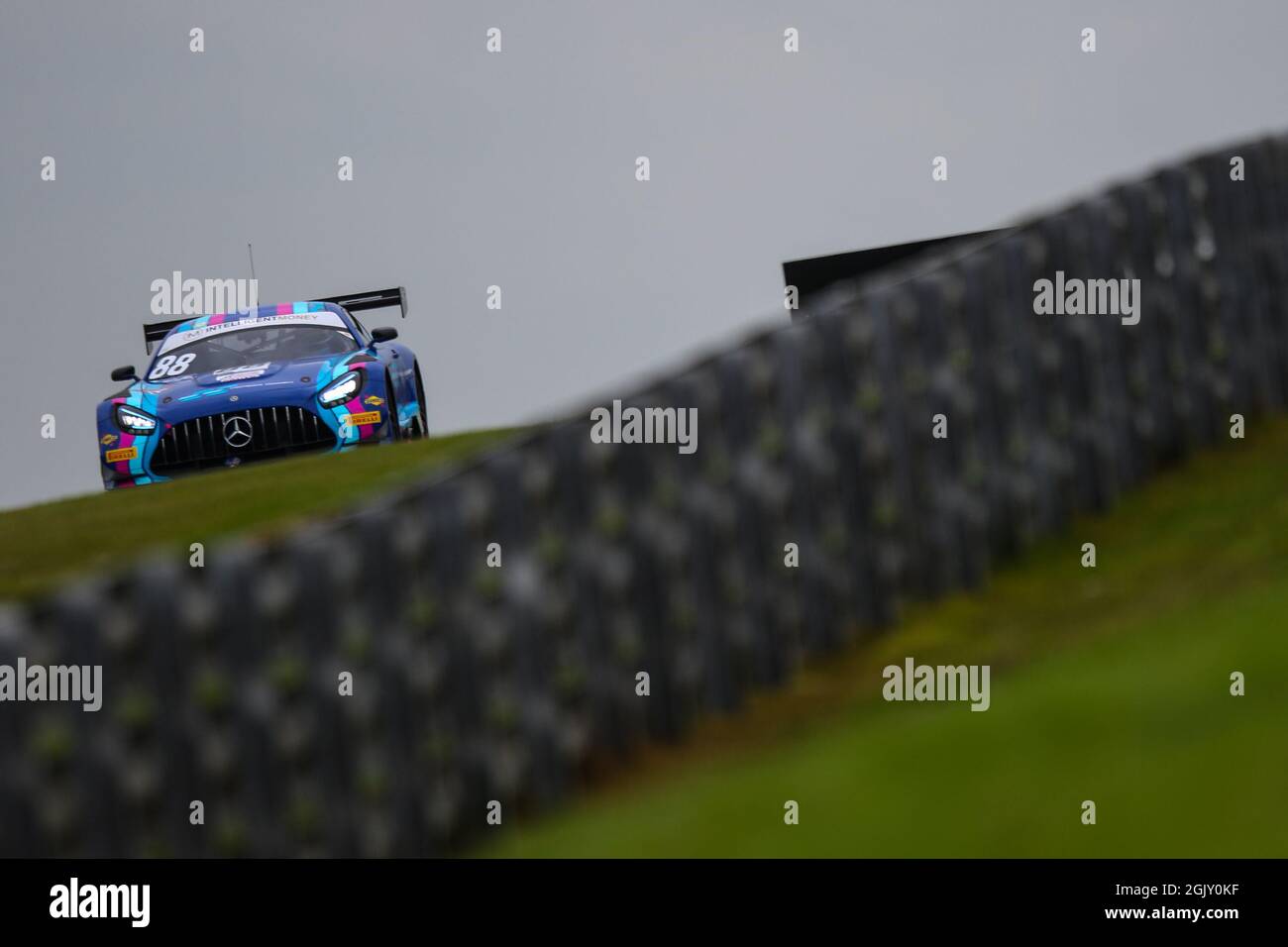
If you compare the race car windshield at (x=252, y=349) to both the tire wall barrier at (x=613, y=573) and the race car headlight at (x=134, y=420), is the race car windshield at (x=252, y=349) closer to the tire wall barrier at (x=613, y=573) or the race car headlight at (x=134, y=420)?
the race car headlight at (x=134, y=420)

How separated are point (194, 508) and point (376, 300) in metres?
9.42

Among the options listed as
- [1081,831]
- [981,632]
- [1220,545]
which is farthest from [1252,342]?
[1081,831]

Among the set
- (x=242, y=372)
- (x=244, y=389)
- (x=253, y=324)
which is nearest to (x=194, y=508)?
(x=244, y=389)

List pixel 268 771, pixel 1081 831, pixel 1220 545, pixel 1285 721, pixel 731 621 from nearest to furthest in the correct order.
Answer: pixel 1081 831
pixel 1285 721
pixel 268 771
pixel 731 621
pixel 1220 545

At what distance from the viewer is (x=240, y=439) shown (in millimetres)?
15805

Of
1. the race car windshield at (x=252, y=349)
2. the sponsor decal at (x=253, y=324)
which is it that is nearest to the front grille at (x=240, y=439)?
the race car windshield at (x=252, y=349)

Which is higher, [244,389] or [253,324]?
[253,324]

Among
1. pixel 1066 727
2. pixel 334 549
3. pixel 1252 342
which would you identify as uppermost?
pixel 1252 342

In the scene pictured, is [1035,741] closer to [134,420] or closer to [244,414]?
[244,414]

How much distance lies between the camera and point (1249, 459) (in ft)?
30.9

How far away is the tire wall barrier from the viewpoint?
589 centimetres

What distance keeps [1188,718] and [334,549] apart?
2841 mm

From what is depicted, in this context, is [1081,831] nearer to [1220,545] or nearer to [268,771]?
[268,771]
